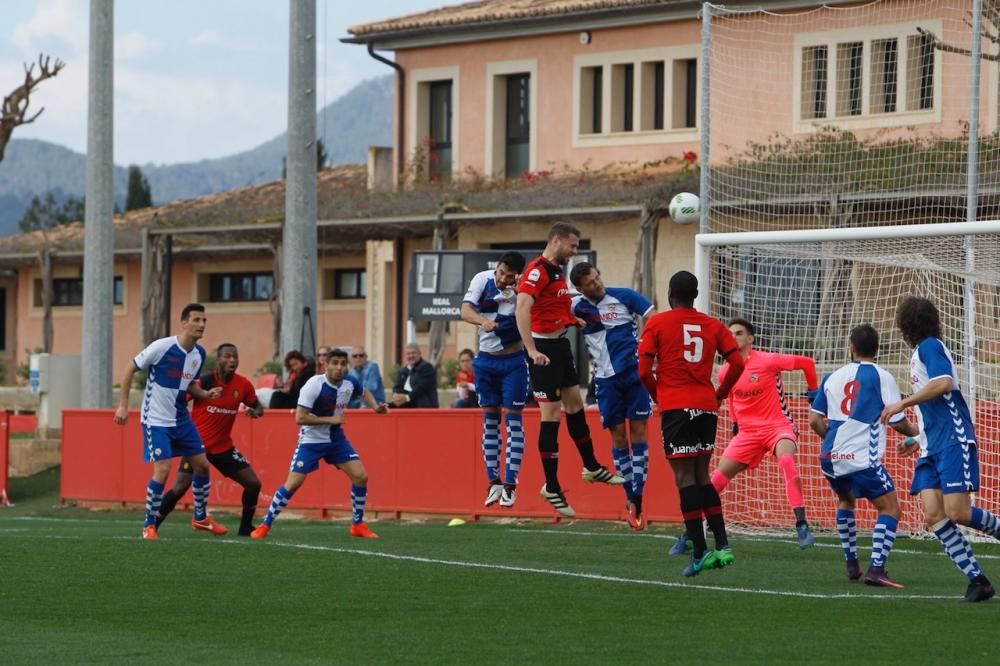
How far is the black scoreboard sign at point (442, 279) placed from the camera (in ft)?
90.0

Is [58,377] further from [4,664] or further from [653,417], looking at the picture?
[4,664]

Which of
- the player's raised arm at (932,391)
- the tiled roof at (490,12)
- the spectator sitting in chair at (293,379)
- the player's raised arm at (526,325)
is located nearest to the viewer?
the player's raised arm at (932,391)

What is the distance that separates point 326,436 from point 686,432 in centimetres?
613

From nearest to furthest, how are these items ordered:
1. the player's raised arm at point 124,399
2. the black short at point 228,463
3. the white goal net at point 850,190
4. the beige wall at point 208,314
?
the player's raised arm at point 124,399 < the white goal net at point 850,190 < the black short at point 228,463 < the beige wall at point 208,314

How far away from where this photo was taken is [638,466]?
53.2ft

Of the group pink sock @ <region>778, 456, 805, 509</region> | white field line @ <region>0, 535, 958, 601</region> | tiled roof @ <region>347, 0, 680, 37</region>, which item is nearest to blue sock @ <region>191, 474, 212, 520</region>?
white field line @ <region>0, 535, 958, 601</region>

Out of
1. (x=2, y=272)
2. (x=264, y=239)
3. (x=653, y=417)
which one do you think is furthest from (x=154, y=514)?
(x=2, y=272)

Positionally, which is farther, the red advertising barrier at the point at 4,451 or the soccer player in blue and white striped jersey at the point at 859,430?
the red advertising barrier at the point at 4,451

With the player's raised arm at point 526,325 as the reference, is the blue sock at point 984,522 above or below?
below

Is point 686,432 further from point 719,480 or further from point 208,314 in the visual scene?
point 208,314

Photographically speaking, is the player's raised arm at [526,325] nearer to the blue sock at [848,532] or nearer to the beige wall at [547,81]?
the blue sock at [848,532]

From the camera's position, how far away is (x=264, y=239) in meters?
39.9

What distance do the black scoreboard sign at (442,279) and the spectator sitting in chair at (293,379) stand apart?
3005mm

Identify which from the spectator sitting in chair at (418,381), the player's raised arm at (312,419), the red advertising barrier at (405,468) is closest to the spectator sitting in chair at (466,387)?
the spectator sitting in chair at (418,381)
